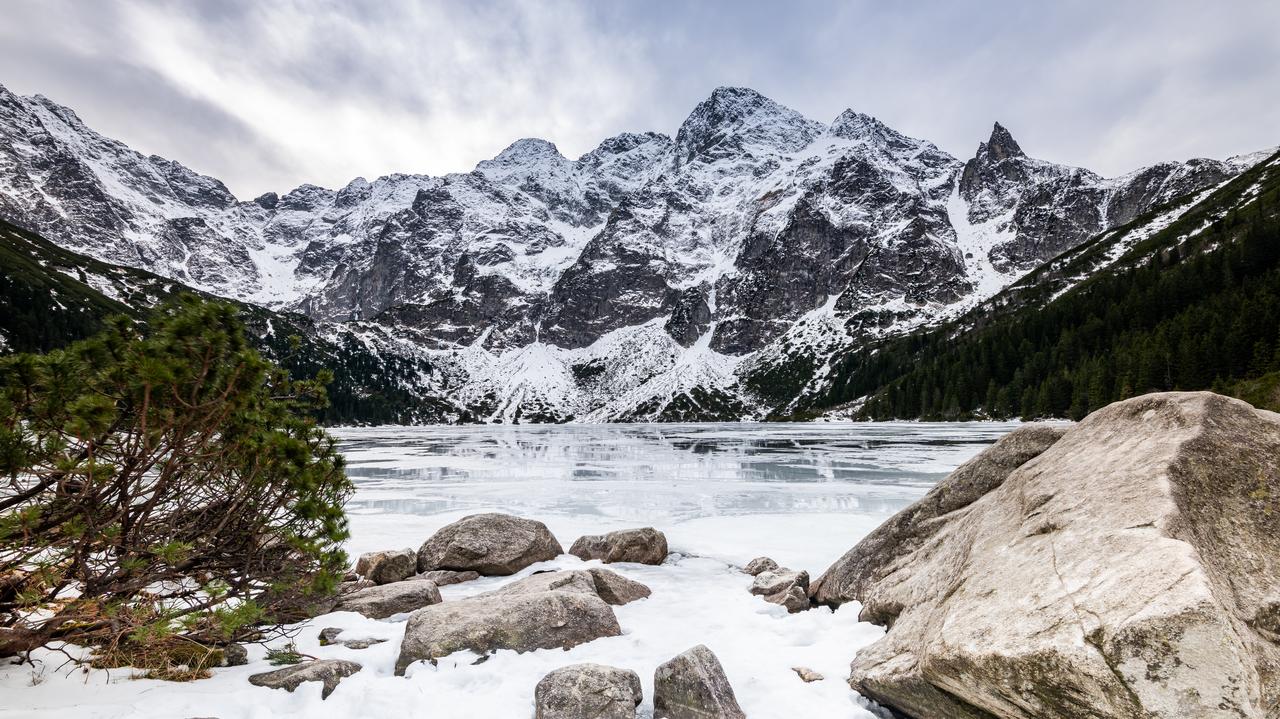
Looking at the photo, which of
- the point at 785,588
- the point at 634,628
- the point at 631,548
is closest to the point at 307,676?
the point at 634,628

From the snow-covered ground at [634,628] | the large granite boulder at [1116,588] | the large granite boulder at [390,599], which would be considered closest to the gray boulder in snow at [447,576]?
the snow-covered ground at [634,628]

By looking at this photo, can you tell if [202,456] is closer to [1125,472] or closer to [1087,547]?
[1087,547]

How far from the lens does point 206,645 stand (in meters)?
6.98

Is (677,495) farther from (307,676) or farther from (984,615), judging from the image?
(984,615)

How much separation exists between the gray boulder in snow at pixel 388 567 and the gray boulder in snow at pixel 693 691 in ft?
27.8

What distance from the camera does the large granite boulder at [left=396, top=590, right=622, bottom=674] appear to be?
24.3 feet

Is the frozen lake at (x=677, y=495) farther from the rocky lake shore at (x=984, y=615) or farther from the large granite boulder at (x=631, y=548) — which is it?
the rocky lake shore at (x=984, y=615)

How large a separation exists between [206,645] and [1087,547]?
979 centimetres

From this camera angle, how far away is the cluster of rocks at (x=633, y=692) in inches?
227

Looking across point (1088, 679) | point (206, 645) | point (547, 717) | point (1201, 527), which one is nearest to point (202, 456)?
point (206, 645)

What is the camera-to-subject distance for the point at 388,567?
12523 mm

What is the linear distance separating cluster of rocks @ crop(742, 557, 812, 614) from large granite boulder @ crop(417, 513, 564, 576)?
17.7 feet

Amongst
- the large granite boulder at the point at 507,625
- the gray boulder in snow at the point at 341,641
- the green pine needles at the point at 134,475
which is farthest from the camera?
the gray boulder in snow at the point at 341,641

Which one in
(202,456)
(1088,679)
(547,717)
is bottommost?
(547,717)
